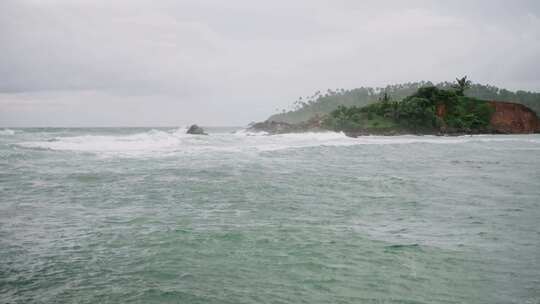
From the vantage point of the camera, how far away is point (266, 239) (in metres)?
7.98

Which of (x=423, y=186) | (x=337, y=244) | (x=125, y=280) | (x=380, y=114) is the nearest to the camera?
(x=125, y=280)

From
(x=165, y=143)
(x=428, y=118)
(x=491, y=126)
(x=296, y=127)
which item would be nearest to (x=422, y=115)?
(x=428, y=118)

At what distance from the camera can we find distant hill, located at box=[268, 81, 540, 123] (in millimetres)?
131625

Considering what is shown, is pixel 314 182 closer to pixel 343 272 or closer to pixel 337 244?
pixel 337 244

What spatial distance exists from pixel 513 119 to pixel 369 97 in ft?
213

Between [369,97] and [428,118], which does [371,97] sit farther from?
[428,118]

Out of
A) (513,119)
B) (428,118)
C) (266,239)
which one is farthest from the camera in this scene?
(513,119)

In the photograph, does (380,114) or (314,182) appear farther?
(380,114)

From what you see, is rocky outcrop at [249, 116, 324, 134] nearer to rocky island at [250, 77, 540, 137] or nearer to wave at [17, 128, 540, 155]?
rocky island at [250, 77, 540, 137]

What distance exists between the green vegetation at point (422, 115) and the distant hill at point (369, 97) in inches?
2102

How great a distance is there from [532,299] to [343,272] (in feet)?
8.23

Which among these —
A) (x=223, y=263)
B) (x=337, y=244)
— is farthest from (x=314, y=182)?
(x=223, y=263)

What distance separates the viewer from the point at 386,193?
1325 centimetres

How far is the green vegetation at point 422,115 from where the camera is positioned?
6725 centimetres
